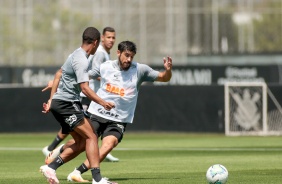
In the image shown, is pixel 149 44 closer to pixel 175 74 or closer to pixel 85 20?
pixel 85 20

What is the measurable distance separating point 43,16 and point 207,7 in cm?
827

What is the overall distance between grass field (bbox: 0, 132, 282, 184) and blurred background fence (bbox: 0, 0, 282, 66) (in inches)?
655

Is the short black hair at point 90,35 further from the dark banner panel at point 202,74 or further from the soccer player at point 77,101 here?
the dark banner panel at point 202,74

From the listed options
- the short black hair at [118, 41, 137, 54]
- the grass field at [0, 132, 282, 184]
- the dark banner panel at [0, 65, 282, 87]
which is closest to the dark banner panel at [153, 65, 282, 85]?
the dark banner panel at [0, 65, 282, 87]

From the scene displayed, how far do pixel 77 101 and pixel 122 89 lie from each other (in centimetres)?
153

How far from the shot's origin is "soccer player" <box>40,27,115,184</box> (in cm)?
1271

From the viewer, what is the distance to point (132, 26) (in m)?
46.0

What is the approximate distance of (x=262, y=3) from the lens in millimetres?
49125

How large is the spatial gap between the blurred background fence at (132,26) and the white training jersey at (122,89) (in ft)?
97.7

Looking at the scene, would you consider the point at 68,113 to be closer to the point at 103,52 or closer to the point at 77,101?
the point at 77,101

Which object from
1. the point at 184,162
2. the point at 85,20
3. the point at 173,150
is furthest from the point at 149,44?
the point at 184,162

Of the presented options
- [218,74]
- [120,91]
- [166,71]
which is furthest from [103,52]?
Result: [218,74]

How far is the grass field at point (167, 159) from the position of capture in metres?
14.5

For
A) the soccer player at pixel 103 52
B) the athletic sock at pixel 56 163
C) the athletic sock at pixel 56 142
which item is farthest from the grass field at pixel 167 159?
the soccer player at pixel 103 52
